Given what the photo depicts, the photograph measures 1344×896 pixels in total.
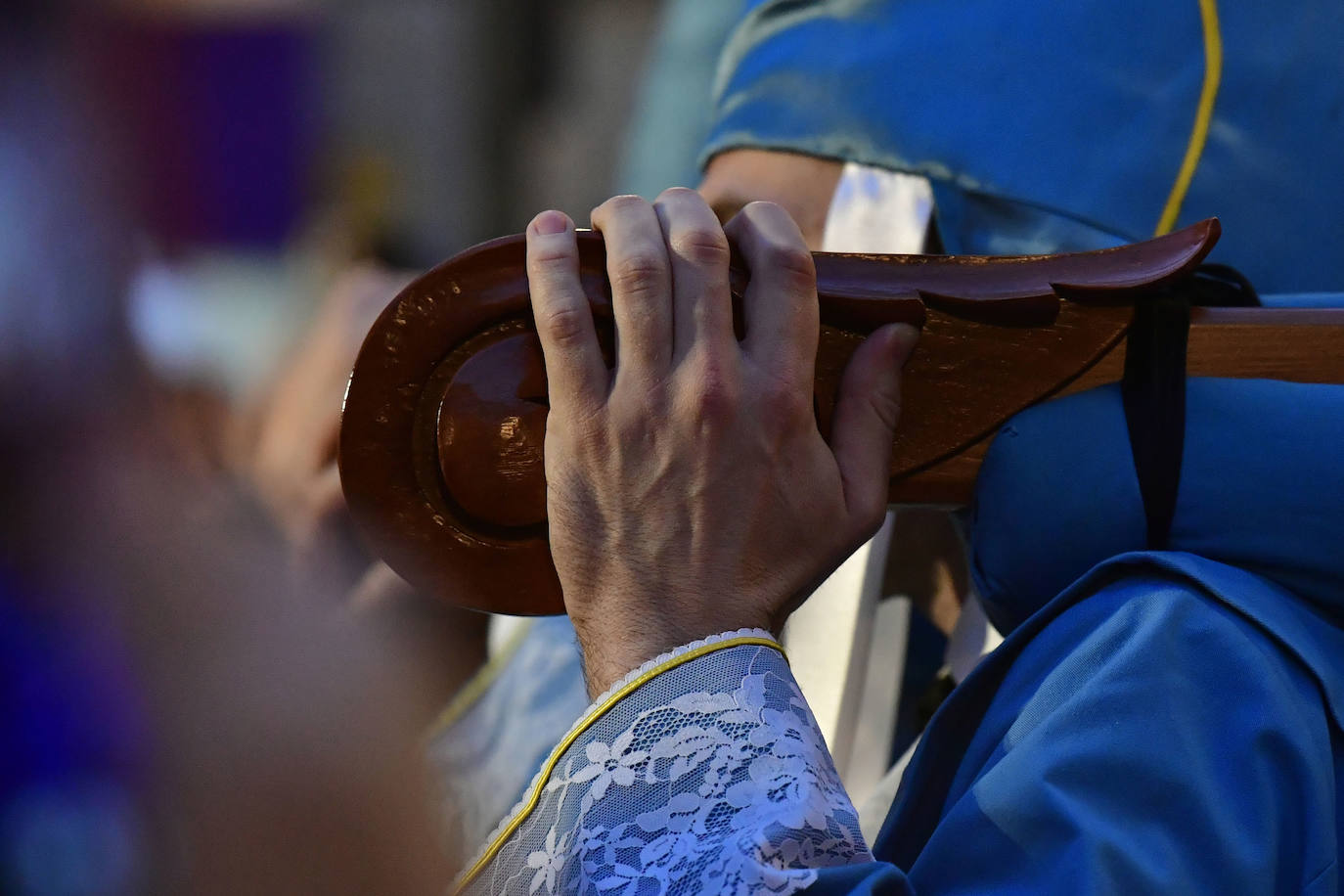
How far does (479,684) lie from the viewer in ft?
4.75

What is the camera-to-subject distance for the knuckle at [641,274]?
25.8 inches

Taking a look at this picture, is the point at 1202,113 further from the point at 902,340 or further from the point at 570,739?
the point at 570,739

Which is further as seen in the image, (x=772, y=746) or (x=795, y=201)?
(x=795, y=201)

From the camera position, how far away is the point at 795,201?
1.21m

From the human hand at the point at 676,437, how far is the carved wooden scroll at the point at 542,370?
2 cm

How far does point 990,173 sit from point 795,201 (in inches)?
7.6

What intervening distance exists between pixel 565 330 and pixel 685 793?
25 centimetres

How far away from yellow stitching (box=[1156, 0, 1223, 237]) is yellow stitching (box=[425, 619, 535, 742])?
2.75 ft

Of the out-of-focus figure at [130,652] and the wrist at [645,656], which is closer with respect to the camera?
the out-of-focus figure at [130,652]

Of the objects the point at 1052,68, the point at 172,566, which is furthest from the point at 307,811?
the point at 1052,68

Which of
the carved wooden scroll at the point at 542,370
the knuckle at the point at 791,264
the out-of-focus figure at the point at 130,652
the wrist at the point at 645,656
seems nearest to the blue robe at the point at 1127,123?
the carved wooden scroll at the point at 542,370

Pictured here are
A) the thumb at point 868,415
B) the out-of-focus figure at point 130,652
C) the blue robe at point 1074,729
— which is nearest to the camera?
the out-of-focus figure at point 130,652

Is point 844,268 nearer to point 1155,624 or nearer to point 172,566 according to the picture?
point 1155,624

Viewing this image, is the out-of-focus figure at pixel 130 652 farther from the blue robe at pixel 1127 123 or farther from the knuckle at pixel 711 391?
the blue robe at pixel 1127 123
